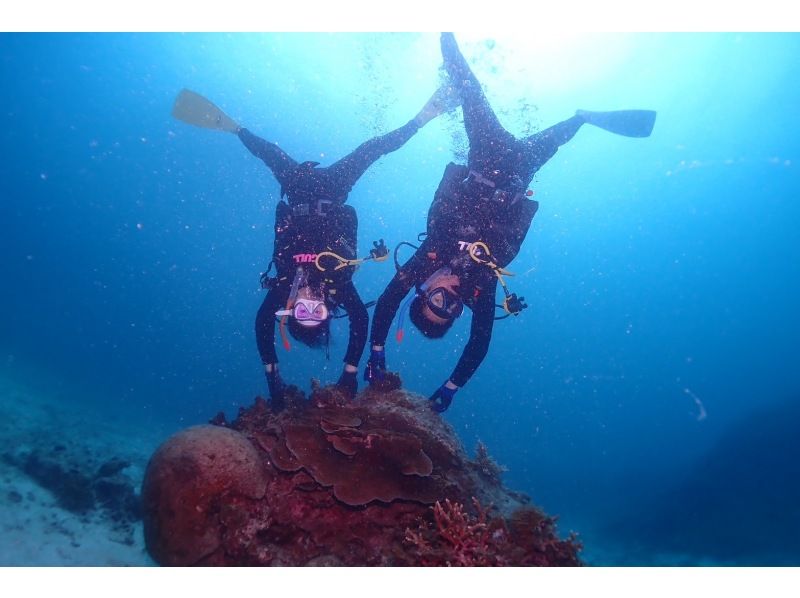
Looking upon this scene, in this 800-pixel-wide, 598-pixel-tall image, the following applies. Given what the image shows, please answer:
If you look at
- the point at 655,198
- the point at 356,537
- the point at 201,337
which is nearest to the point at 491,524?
the point at 356,537

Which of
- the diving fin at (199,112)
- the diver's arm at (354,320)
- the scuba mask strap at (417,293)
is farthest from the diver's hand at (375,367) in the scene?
the diving fin at (199,112)

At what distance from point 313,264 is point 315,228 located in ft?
3.35

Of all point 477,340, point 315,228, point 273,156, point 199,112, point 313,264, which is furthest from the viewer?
point 199,112

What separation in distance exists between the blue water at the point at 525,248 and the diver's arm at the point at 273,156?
8497 mm

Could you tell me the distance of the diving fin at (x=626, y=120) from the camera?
864 centimetres

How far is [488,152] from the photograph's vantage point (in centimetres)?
747

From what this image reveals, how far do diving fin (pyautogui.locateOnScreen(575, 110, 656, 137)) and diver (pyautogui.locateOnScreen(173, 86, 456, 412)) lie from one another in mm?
4908

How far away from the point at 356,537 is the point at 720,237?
207ft

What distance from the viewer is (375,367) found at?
6730 millimetres

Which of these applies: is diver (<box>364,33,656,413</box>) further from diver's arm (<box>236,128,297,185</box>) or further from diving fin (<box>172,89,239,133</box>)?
diving fin (<box>172,89,239,133</box>)

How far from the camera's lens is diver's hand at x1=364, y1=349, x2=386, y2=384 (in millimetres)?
6672

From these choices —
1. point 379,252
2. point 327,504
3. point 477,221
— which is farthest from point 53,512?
point 477,221

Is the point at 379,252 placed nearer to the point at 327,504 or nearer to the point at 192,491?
the point at 327,504

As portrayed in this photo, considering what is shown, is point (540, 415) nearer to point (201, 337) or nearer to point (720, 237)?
point (720, 237)
